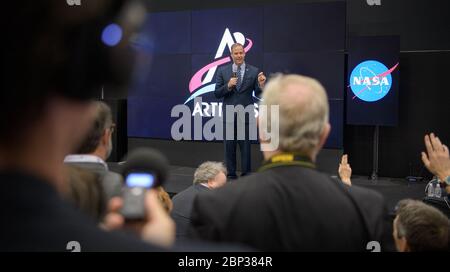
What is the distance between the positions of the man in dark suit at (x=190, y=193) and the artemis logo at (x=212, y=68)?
10.8ft

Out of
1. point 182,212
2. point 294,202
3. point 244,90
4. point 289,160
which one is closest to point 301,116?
point 289,160

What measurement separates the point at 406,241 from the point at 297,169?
0.72 m

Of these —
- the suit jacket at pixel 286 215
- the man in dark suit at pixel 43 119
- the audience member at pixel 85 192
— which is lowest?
the suit jacket at pixel 286 215

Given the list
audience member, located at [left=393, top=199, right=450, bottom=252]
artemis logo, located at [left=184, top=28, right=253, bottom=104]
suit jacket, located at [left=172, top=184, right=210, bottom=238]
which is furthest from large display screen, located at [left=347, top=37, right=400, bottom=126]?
audience member, located at [left=393, top=199, right=450, bottom=252]

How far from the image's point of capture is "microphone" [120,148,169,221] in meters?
0.56

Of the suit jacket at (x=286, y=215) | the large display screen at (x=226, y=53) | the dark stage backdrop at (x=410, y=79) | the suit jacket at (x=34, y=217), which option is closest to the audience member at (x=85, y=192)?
the suit jacket at (x=286, y=215)

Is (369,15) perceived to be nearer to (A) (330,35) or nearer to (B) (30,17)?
(A) (330,35)

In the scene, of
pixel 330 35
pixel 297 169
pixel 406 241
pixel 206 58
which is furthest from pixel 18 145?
pixel 206 58

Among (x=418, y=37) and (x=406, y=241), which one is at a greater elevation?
(x=418, y=37)

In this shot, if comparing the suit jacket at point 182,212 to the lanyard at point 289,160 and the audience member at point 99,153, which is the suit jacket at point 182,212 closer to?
the audience member at point 99,153

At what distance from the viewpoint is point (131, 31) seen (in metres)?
0.50

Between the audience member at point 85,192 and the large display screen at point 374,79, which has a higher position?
the large display screen at point 374,79

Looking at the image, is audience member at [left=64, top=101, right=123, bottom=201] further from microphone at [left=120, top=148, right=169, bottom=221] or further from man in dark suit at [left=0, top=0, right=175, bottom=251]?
man in dark suit at [left=0, top=0, right=175, bottom=251]

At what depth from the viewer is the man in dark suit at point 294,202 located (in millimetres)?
1177
